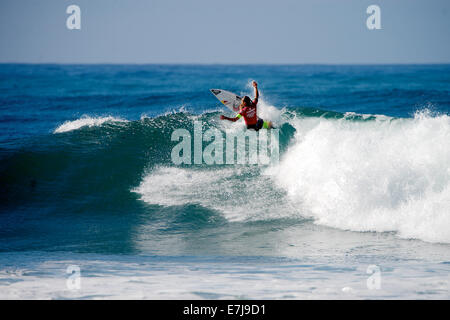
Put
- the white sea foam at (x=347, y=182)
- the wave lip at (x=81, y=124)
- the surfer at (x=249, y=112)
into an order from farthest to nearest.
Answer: the wave lip at (x=81, y=124)
the surfer at (x=249, y=112)
the white sea foam at (x=347, y=182)

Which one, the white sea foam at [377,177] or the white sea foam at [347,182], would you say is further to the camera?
the white sea foam at [347,182]

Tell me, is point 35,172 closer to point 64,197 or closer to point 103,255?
point 64,197

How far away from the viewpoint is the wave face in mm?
10664

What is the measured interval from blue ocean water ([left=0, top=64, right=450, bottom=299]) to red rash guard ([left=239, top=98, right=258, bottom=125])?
1843 millimetres

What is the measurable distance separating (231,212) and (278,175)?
2.42 m

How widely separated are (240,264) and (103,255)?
257cm

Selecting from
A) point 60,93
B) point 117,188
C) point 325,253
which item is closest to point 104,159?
point 117,188

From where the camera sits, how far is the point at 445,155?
11.4 meters

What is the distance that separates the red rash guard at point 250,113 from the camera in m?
11.6
